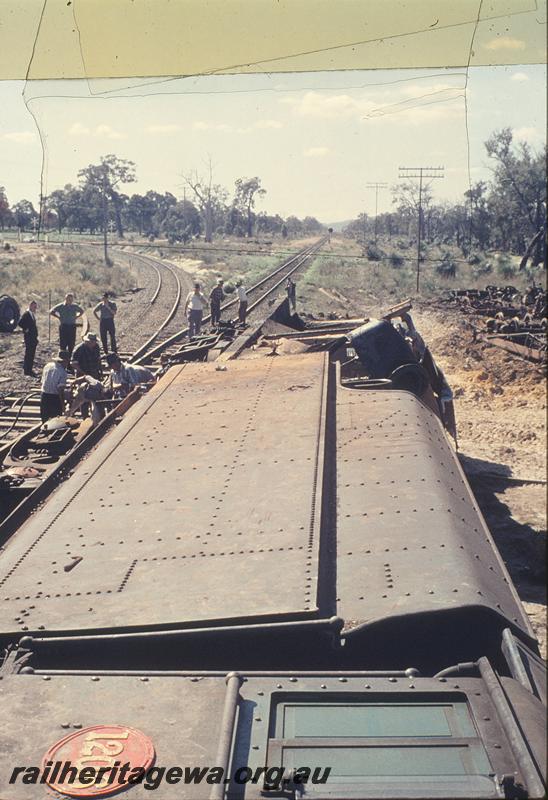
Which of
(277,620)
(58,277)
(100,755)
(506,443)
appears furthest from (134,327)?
(100,755)

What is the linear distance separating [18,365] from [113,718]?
17.8 m

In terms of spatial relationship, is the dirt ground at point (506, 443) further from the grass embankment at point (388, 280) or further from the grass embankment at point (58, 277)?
the grass embankment at point (58, 277)

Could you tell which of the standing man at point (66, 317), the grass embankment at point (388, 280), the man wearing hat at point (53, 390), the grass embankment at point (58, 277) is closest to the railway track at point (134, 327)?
the man wearing hat at point (53, 390)

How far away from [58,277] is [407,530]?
1701 inches

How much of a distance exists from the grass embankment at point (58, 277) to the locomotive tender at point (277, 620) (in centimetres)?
3035

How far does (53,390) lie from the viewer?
1133cm

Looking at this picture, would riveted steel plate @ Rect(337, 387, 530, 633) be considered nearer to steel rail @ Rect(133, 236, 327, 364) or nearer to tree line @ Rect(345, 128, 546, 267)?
steel rail @ Rect(133, 236, 327, 364)

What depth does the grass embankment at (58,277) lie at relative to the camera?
39.6m

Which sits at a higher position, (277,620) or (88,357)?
(88,357)

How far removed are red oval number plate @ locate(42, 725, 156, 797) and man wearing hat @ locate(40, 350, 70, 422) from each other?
774cm

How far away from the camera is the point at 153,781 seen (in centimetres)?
349

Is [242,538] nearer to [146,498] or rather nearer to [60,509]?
[146,498]

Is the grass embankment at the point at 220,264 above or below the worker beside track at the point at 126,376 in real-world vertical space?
above

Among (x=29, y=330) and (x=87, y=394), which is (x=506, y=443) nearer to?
(x=87, y=394)
